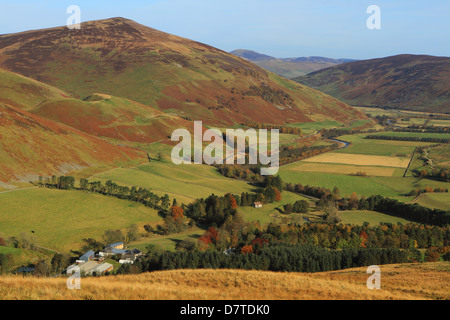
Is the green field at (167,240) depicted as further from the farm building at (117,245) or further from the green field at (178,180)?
the green field at (178,180)

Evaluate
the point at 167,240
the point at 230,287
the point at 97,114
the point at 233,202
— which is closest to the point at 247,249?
the point at 167,240

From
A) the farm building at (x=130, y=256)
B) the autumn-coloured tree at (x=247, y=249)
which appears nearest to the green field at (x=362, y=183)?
the autumn-coloured tree at (x=247, y=249)

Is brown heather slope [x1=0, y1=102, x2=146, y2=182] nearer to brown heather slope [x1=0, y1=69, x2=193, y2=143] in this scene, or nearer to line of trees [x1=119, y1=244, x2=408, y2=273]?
brown heather slope [x1=0, y1=69, x2=193, y2=143]

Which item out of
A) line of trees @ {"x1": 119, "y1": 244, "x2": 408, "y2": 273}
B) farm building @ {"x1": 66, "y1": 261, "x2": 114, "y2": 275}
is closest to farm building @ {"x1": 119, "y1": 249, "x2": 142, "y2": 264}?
farm building @ {"x1": 66, "y1": 261, "x2": 114, "y2": 275}
